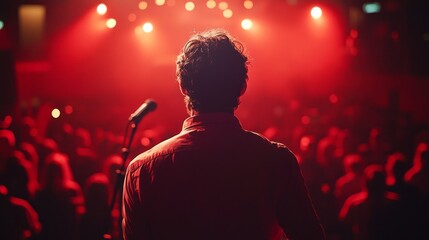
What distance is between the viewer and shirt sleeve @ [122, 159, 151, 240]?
69.2 inches

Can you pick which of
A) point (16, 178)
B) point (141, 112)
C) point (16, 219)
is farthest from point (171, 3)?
point (141, 112)

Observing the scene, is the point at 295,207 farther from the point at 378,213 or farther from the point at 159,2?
the point at 159,2

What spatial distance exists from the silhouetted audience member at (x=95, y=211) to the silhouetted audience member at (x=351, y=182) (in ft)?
9.35

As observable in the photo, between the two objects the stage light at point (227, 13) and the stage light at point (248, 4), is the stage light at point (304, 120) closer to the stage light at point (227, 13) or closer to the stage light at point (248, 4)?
the stage light at point (227, 13)

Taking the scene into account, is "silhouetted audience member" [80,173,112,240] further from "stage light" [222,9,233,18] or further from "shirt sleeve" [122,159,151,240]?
"stage light" [222,9,233,18]

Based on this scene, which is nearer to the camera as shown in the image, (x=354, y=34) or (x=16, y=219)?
(x=16, y=219)

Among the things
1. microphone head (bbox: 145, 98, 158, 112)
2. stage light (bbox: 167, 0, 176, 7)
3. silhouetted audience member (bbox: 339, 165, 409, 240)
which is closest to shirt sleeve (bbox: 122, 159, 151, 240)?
microphone head (bbox: 145, 98, 158, 112)

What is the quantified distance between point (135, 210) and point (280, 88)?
63.3ft

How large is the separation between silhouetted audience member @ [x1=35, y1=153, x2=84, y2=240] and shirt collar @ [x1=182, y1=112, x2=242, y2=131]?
12.3ft

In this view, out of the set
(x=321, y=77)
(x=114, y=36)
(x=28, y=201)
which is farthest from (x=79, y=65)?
(x=28, y=201)

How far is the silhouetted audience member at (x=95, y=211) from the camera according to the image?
5043 millimetres

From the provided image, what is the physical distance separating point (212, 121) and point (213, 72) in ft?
0.57

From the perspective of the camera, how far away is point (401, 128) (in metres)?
13.4

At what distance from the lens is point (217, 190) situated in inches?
68.8
